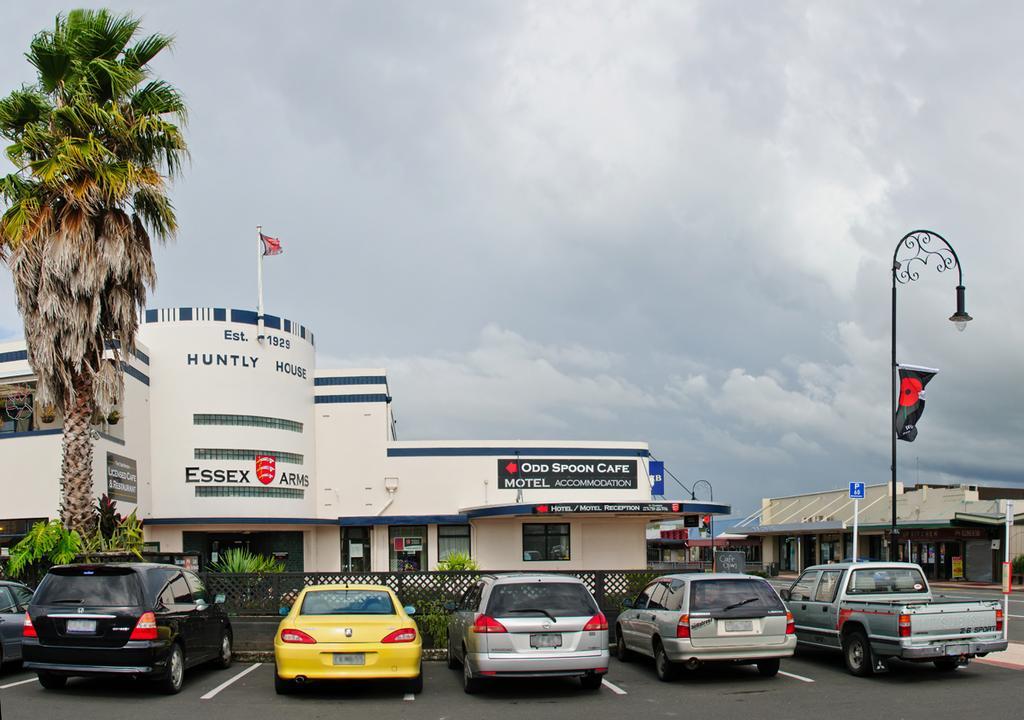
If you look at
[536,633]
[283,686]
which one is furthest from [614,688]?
[283,686]

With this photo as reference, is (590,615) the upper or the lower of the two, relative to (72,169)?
lower

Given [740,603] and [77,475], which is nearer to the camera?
[740,603]

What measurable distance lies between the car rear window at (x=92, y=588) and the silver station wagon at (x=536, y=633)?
4370mm

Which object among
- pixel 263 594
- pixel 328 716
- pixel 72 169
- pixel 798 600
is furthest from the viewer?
pixel 72 169

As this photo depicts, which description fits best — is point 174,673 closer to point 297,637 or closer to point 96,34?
point 297,637

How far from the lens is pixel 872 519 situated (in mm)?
54812

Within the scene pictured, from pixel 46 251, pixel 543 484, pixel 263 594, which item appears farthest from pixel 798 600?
pixel 543 484

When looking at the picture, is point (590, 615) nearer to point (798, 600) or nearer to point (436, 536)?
point (798, 600)

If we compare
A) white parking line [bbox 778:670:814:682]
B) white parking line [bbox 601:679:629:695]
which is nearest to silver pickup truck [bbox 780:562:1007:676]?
white parking line [bbox 778:670:814:682]

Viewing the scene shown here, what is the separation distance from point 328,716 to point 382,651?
0.99 m

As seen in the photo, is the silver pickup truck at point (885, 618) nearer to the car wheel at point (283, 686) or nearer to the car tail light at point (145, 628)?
the car wheel at point (283, 686)

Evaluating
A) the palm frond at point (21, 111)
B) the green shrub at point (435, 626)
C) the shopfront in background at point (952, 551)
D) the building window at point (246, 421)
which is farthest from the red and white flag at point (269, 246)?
the shopfront in background at point (952, 551)

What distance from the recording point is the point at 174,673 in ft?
42.3

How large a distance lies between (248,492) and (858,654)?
27014 mm
